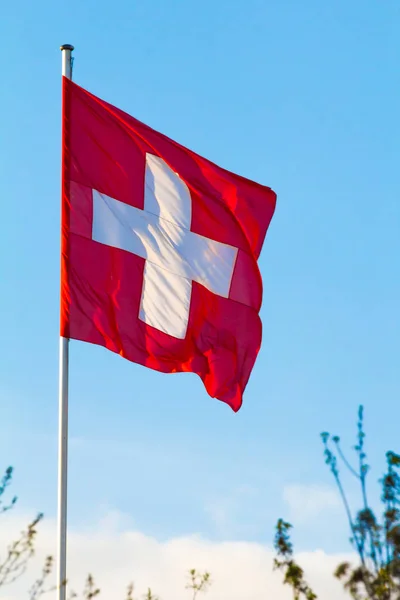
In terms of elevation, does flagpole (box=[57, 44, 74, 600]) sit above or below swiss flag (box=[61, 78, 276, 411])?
below

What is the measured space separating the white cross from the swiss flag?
21 millimetres

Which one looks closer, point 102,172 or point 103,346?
point 103,346

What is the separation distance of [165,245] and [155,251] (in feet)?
0.90

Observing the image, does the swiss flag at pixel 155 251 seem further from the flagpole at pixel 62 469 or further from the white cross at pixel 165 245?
the flagpole at pixel 62 469

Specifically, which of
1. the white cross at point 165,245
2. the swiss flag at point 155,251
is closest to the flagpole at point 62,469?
the swiss flag at point 155,251

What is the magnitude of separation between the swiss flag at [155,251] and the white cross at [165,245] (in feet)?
0.07

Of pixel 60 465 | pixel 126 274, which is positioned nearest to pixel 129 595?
pixel 60 465

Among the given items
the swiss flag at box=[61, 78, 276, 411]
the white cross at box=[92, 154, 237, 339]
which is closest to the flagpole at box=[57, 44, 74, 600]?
the swiss flag at box=[61, 78, 276, 411]

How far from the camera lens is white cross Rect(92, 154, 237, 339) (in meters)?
17.8

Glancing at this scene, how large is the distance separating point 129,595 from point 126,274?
19.5 ft

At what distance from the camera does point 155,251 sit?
18391 millimetres

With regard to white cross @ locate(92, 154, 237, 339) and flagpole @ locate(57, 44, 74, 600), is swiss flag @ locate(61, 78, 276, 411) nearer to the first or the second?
white cross @ locate(92, 154, 237, 339)

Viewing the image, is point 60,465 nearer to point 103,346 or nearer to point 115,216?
point 103,346

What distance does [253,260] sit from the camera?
1972cm
